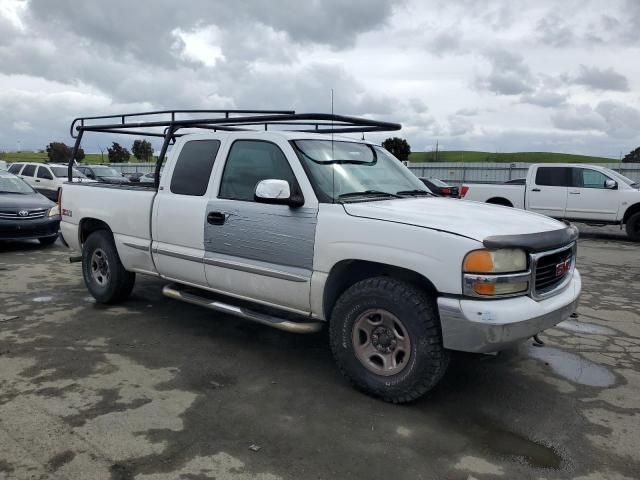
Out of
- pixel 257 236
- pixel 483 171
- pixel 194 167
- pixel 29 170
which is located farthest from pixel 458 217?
pixel 483 171

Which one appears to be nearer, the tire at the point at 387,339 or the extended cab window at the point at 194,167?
the tire at the point at 387,339

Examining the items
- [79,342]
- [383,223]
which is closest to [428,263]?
[383,223]

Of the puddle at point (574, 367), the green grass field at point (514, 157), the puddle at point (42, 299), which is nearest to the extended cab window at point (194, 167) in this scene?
the puddle at point (42, 299)

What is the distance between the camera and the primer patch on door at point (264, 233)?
3930mm

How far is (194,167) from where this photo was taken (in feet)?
16.0

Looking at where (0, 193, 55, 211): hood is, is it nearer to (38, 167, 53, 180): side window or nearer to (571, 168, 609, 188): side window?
(38, 167, 53, 180): side window

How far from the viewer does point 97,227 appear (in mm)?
6109

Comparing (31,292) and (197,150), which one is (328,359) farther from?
(31,292)

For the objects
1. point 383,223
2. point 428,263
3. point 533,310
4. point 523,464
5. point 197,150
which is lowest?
point 523,464

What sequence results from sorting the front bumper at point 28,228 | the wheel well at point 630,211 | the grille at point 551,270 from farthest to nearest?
1. the wheel well at point 630,211
2. the front bumper at point 28,228
3. the grille at point 551,270

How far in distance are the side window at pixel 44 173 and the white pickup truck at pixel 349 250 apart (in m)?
14.4

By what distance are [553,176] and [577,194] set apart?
0.73 m

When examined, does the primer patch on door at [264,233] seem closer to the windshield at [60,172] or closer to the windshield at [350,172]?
the windshield at [350,172]

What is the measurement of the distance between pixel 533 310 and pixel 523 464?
0.91 meters
